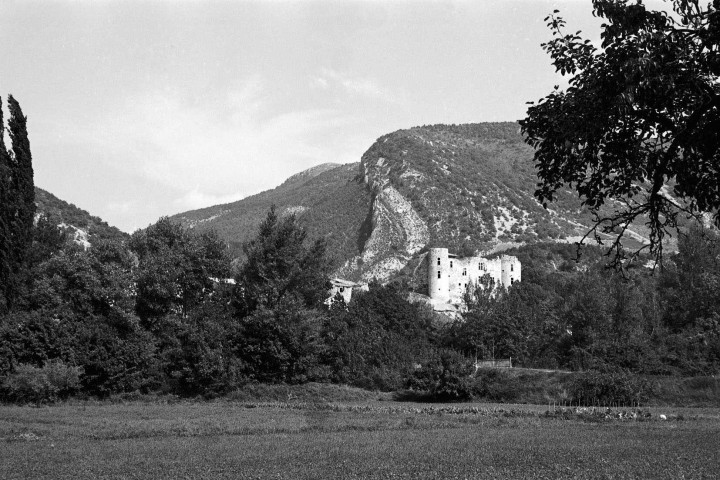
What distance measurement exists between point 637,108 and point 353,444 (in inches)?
694

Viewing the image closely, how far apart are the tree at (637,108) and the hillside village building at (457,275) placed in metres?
107

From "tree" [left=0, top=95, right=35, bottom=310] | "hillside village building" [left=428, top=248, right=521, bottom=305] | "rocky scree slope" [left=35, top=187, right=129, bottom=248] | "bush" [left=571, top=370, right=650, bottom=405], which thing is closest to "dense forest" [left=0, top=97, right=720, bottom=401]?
"tree" [left=0, top=95, right=35, bottom=310]

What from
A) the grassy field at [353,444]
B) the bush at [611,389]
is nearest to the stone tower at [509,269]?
the bush at [611,389]

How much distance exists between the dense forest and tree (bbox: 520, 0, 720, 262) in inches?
1482

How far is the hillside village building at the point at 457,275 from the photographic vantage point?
122 metres

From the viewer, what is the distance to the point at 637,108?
11188 millimetres

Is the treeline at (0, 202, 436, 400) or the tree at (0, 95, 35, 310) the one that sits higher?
the tree at (0, 95, 35, 310)

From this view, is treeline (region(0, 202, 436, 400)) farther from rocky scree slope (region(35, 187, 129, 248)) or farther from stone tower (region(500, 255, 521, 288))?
stone tower (region(500, 255, 521, 288))

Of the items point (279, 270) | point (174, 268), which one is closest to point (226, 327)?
point (174, 268)

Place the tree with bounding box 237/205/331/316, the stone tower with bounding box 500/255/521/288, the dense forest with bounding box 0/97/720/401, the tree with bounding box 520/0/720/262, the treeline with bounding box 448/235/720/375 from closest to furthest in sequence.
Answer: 1. the tree with bounding box 520/0/720/262
2. the dense forest with bounding box 0/97/720/401
3. the tree with bounding box 237/205/331/316
4. the treeline with bounding box 448/235/720/375
5. the stone tower with bounding box 500/255/521/288

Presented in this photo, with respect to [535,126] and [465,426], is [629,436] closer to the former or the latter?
[465,426]

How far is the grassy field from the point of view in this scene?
62.0 feet

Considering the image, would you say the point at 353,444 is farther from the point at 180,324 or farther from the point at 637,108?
the point at 180,324

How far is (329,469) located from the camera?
1922 centimetres
